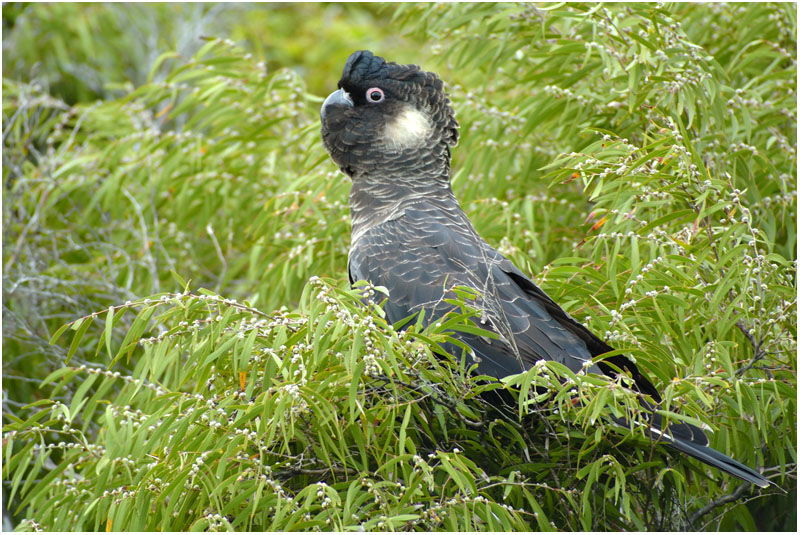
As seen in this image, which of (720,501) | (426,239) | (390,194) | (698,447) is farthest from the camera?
(390,194)

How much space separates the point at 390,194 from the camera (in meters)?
3.95

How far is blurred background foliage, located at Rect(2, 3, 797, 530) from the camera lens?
2.70 meters

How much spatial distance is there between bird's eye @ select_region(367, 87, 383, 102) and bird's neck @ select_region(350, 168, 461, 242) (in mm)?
330

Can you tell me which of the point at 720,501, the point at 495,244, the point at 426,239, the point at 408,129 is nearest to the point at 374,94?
the point at 408,129

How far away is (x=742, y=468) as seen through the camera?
273cm

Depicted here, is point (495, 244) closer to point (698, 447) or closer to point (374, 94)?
point (374, 94)

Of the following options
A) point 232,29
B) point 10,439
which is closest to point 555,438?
point 10,439

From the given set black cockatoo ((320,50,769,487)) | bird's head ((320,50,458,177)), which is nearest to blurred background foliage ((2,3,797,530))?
black cockatoo ((320,50,769,487))

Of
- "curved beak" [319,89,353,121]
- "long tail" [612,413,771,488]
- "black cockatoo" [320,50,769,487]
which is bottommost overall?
"long tail" [612,413,771,488]

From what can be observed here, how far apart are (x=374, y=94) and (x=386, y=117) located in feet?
0.37

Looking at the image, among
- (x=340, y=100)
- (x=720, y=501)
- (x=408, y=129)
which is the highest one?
(x=340, y=100)

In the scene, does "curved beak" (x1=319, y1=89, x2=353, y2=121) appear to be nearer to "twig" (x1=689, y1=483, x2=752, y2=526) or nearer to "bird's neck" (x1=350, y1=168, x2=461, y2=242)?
"bird's neck" (x1=350, y1=168, x2=461, y2=242)

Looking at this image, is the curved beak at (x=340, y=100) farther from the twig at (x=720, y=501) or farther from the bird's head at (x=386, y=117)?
the twig at (x=720, y=501)

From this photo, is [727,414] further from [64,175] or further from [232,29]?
[232,29]
